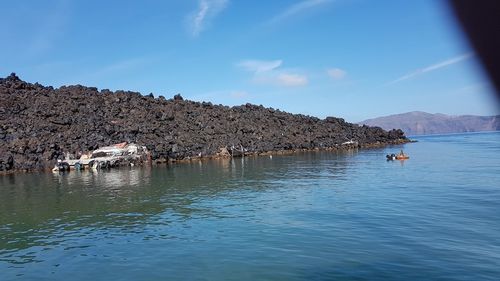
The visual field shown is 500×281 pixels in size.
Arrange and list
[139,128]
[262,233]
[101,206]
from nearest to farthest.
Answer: [262,233] → [101,206] → [139,128]

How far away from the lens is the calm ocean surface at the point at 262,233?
16688 millimetres

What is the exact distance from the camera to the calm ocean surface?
16.7 meters

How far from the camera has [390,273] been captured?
1554 cm

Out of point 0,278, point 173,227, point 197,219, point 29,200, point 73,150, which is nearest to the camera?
point 0,278

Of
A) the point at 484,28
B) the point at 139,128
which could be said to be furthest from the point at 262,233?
the point at 139,128

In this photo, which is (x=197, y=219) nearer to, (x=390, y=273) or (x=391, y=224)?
(x=391, y=224)

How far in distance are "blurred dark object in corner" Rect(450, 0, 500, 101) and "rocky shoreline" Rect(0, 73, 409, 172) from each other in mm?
85425

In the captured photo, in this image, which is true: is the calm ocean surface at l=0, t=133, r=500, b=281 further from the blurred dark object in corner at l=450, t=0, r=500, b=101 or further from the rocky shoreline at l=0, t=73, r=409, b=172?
the rocky shoreline at l=0, t=73, r=409, b=172

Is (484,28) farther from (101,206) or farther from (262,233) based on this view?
(101,206)

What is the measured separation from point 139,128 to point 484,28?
103766 mm

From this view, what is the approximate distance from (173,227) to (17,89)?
4109 inches

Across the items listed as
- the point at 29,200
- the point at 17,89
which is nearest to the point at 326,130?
the point at 17,89

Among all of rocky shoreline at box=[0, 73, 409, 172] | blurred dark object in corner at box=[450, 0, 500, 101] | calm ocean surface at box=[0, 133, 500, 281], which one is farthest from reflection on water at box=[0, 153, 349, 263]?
rocky shoreline at box=[0, 73, 409, 172]

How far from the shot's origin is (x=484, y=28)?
→ 3.47 meters
